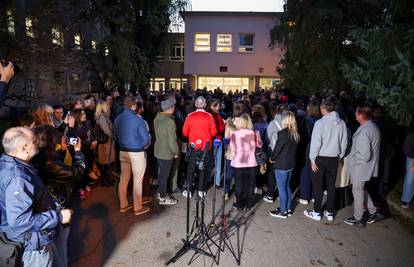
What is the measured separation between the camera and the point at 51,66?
513 inches

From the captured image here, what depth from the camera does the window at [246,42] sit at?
977 inches

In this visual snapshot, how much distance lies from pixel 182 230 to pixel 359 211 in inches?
121

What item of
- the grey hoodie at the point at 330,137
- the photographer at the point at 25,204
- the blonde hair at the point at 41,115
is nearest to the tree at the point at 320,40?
the grey hoodie at the point at 330,137

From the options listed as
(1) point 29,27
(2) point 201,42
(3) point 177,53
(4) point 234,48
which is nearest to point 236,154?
(1) point 29,27

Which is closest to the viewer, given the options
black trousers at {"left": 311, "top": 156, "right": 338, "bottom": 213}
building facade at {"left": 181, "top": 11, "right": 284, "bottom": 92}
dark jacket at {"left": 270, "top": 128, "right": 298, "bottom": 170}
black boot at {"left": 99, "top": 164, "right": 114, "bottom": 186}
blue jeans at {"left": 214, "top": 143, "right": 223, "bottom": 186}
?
black trousers at {"left": 311, "top": 156, "right": 338, "bottom": 213}

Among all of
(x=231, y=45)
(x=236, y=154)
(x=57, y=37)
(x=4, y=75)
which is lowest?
(x=236, y=154)

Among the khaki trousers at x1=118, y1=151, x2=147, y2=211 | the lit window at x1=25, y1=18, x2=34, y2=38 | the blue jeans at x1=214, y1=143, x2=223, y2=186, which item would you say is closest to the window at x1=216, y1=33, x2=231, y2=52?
the lit window at x1=25, y1=18, x2=34, y2=38

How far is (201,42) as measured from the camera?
82.6 feet

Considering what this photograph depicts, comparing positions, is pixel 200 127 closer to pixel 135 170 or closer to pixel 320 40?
pixel 135 170

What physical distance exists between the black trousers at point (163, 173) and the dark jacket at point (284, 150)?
2.06 metres

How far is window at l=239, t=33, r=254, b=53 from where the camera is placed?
2483cm

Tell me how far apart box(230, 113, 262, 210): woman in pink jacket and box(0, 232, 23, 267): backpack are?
3835 mm

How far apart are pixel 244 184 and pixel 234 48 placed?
2047cm

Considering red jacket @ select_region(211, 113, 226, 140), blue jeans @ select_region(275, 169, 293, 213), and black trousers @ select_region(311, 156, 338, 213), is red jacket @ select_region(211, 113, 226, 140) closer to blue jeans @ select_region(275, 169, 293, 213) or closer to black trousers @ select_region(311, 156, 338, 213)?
blue jeans @ select_region(275, 169, 293, 213)
